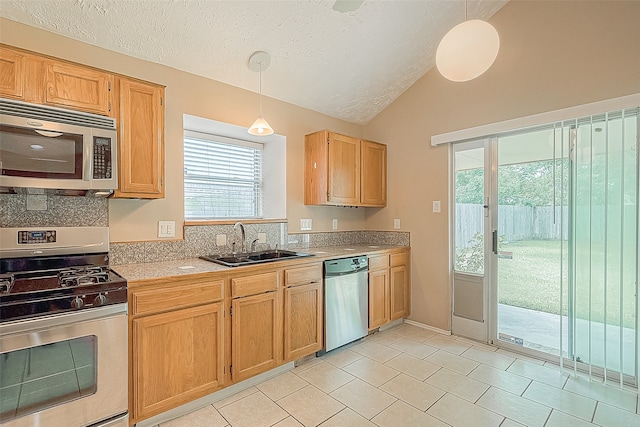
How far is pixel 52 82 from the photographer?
180 centimetres

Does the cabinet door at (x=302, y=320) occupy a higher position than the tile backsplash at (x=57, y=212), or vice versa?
the tile backsplash at (x=57, y=212)

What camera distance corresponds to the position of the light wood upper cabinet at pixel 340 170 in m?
3.35

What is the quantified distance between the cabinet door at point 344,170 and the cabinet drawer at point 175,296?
5.47ft

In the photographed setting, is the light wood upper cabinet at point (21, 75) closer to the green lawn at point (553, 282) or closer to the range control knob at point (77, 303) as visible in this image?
the range control knob at point (77, 303)

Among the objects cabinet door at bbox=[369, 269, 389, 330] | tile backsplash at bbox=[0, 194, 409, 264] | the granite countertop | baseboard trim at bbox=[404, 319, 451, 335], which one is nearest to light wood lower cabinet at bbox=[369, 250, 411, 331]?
cabinet door at bbox=[369, 269, 389, 330]

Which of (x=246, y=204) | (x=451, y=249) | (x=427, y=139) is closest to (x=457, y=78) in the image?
(x=427, y=139)

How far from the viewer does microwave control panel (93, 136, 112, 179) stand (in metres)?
1.86

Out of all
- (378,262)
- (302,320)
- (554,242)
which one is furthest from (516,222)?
(302,320)

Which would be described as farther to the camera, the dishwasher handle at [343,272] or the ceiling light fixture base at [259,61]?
the dishwasher handle at [343,272]

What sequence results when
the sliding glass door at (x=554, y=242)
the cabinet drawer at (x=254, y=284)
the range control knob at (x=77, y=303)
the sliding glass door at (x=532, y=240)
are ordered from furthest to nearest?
the sliding glass door at (x=532, y=240), the sliding glass door at (x=554, y=242), the cabinet drawer at (x=254, y=284), the range control knob at (x=77, y=303)

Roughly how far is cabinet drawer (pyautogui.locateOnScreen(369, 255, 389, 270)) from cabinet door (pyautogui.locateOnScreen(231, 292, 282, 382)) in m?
1.21

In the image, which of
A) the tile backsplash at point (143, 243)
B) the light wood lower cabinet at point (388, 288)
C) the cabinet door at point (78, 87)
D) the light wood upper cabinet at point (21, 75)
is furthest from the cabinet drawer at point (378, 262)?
the light wood upper cabinet at point (21, 75)

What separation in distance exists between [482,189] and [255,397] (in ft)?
9.43

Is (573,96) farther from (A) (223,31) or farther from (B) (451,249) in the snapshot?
(A) (223,31)
